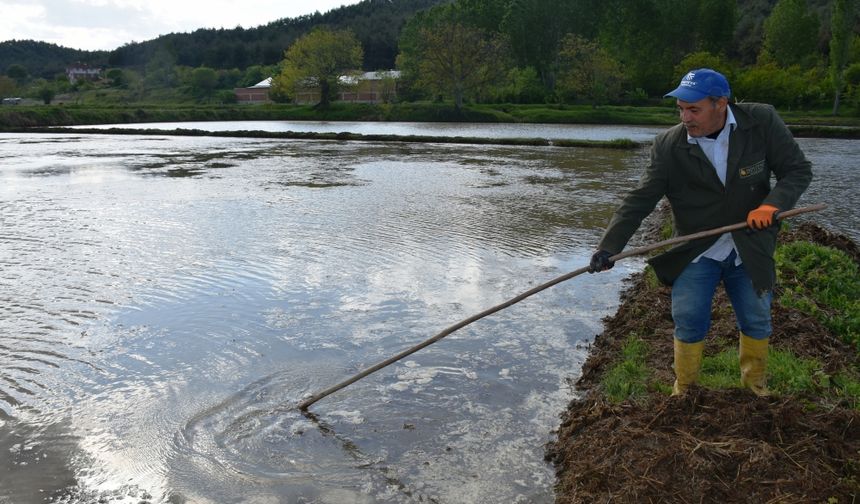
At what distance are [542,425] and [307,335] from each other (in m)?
2.74

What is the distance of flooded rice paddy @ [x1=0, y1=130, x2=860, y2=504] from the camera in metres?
A: 4.27

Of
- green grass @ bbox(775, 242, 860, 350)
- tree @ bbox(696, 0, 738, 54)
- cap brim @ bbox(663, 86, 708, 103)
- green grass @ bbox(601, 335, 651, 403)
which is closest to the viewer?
cap brim @ bbox(663, 86, 708, 103)

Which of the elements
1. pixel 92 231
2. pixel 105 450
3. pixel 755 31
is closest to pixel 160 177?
pixel 92 231

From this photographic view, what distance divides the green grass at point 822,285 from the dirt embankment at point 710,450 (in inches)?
49.7

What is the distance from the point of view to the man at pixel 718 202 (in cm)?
380

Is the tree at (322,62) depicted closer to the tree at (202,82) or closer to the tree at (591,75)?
the tree at (591,75)

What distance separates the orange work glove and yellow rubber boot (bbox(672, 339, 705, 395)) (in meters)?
0.89

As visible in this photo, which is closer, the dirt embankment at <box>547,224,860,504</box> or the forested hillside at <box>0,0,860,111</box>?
the dirt embankment at <box>547,224,860,504</box>

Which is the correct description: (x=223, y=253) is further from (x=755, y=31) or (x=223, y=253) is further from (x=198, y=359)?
(x=755, y=31)

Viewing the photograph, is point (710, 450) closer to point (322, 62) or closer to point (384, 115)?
point (384, 115)

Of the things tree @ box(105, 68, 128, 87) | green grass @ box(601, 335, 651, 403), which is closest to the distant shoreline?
green grass @ box(601, 335, 651, 403)

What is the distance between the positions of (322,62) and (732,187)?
68.6 metres

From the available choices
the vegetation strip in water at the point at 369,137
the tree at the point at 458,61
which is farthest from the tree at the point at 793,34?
the vegetation strip in water at the point at 369,137

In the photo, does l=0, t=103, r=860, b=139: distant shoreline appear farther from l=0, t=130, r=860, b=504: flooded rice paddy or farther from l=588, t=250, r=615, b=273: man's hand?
l=588, t=250, r=615, b=273: man's hand
